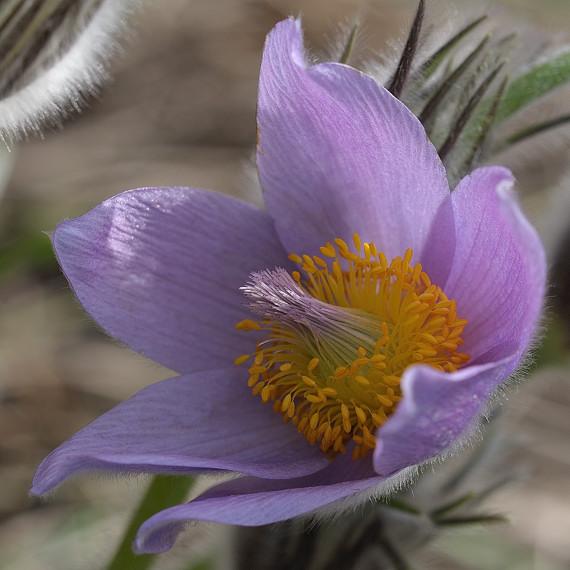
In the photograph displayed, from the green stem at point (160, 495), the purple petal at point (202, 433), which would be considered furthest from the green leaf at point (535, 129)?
the green stem at point (160, 495)

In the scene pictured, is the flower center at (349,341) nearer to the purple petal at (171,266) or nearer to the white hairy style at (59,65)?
the purple petal at (171,266)

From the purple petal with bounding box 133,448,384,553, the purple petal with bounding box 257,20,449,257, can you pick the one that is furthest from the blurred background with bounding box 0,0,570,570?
the purple petal with bounding box 133,448,384,553

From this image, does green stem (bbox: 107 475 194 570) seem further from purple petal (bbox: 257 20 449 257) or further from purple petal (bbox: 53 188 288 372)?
purple petal (bbox: 257 20 449 257)

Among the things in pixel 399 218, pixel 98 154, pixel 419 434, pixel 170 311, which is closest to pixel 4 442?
pixel 98 154

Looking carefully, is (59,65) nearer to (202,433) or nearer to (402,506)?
(202,433)

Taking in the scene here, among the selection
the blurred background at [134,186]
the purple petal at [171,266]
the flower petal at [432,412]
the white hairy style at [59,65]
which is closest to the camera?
the flower petal at [432,412]

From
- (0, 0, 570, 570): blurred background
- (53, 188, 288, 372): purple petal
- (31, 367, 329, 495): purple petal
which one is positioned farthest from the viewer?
(0, 0, 570, 570): blurred background

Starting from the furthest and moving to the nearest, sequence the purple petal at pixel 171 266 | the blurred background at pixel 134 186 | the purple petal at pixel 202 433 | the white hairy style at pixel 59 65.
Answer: the blurred background at pixel 134 186 → the white hairy style at pixel 59 65 → the purple petal at pixel 171 266 → the purple petal at pixel 202 433
